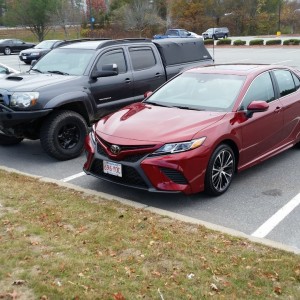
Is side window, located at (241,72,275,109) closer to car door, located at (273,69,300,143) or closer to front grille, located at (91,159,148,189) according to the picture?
car door, located at (273,69,300,143)

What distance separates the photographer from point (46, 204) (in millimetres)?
5113

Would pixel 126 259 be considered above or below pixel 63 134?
below

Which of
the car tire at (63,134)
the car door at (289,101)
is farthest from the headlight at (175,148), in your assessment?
the car tire at (63,134)

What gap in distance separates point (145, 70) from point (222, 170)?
3565 mm

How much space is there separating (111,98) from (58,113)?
1.11 metres

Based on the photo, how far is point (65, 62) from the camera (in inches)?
312

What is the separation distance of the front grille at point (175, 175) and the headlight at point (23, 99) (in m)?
2.66

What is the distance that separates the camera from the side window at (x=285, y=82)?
6.71 m

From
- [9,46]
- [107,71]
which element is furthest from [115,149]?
[9,46]

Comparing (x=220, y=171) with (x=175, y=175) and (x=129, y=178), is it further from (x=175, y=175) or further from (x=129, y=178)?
(x=129, y=178)

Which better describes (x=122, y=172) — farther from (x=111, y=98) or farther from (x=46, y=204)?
(x=111, y=98)

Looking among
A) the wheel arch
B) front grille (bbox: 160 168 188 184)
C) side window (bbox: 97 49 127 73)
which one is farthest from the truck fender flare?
the wheel arch

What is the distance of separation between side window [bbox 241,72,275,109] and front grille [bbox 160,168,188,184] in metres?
1.43

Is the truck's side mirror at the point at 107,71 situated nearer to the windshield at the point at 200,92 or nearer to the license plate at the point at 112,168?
the windshield at the point at 200,92
